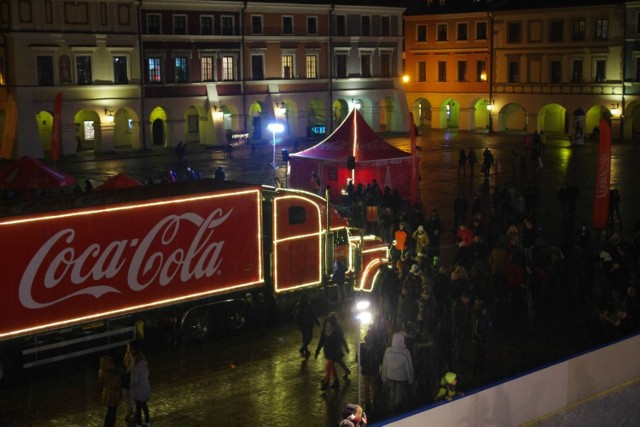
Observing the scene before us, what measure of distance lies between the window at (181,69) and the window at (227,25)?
11.2 feet

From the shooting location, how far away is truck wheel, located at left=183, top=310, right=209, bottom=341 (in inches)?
730

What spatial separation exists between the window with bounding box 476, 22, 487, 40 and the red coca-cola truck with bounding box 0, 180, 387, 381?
54.1 m

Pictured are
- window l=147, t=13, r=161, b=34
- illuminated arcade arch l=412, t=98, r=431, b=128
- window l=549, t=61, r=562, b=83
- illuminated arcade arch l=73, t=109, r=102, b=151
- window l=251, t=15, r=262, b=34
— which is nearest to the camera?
window l=147, t=13, r=161, b=34

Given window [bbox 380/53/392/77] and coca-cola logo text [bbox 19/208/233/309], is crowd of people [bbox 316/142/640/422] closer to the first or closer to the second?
coca-cola logo text [bbox 19/208/233/309]

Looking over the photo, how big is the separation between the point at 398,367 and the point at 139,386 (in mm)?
3965

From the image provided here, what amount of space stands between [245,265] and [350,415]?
28.1ft

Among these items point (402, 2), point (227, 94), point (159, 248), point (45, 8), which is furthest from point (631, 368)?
point (402, 2)

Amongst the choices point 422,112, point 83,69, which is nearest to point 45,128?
point 83,69

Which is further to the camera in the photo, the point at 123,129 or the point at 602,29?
the point at 602,29

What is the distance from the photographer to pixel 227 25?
60.9 m

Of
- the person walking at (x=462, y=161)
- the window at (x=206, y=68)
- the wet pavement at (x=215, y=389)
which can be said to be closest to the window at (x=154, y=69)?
the window at (x=206, y=68)

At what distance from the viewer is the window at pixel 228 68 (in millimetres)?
61281

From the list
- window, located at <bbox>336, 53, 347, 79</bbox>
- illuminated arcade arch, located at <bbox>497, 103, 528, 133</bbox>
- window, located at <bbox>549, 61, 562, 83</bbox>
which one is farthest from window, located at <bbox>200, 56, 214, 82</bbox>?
window, located at <bbox>549, 61, 562, 83</bbox>

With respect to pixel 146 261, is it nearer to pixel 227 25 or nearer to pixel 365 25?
pixel 227 25
